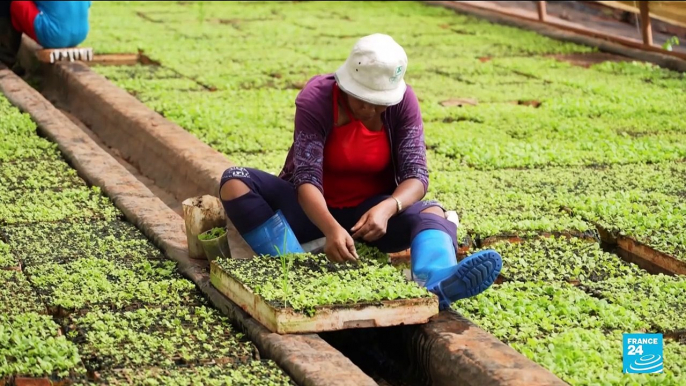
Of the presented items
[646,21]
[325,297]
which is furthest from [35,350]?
[646,21]

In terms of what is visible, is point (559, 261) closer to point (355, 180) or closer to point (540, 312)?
point (540, 312)

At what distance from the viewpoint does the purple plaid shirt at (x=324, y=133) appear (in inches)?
199

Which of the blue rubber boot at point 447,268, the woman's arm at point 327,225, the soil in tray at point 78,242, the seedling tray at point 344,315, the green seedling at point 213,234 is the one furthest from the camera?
the soil in tray at point 78,242

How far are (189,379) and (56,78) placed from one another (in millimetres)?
7307

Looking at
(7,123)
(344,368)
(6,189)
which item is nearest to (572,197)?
(344,368)

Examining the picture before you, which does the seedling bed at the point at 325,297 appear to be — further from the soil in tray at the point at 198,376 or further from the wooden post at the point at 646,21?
the wooden post at the point at 646,21

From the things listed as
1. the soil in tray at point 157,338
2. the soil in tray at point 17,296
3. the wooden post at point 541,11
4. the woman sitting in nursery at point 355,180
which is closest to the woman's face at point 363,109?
the woman sitting in nursery at point 355,180

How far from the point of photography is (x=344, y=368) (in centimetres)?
409

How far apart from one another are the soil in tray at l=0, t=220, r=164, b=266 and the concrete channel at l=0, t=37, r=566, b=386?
0.33 feet

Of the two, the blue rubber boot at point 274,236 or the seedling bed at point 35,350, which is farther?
the blue rubber boot at point 274,236

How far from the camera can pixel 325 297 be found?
14.5 ft

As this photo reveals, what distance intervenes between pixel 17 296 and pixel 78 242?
0.83 m

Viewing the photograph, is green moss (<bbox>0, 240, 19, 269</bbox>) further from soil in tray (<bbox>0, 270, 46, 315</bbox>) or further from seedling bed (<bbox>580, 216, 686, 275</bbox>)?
seedling bed (<bbox>580, 216, 686, 275</bbox>)

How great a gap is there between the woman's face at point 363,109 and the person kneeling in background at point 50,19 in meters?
6.17
